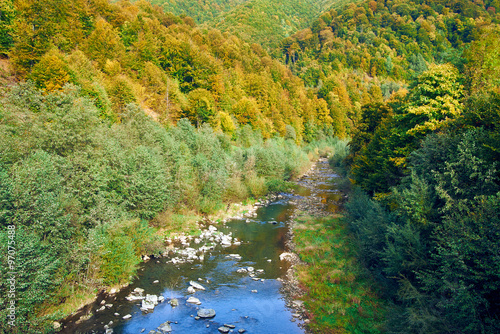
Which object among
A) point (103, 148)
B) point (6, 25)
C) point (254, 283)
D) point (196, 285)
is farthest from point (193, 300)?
point (6, 25)

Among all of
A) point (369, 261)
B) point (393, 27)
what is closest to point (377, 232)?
point (369, 261)

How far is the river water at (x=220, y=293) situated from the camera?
44.7 ft

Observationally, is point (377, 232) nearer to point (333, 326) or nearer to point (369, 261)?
point (369, 261)

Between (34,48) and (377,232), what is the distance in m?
45.5

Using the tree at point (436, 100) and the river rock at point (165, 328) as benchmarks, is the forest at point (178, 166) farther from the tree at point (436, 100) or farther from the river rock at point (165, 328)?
the river rock at point (165, 328)

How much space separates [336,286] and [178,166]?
746 inches

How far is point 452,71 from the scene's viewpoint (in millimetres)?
19031

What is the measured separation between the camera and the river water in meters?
13.6

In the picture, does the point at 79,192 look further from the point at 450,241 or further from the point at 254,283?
the point at 450,241

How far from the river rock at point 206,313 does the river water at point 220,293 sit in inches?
8.9

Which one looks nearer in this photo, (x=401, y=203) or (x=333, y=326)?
(x=333, y=326)

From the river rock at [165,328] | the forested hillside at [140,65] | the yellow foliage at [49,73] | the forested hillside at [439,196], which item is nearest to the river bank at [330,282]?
the forested hillside at [439,196]

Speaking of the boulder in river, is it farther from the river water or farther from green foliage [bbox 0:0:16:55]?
green foliage [bbox 0:0:16:55]

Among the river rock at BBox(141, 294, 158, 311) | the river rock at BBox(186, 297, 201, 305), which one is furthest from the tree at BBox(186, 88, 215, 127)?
the river rock at BBox(186, 297, 201, 305)
